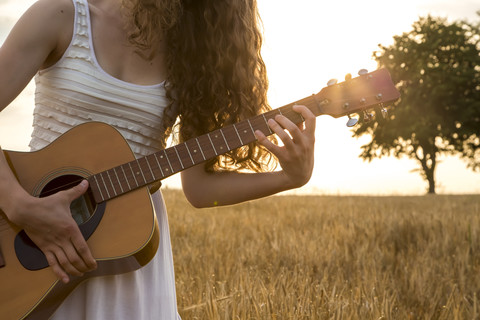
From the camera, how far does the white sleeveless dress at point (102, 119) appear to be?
1882 mm

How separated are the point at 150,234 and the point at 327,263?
96.2 inches

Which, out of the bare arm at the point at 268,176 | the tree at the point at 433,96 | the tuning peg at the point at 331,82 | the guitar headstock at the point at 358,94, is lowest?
the bare arm at the point at 268,176

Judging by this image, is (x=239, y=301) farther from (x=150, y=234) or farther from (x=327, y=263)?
(x=327, y=263)

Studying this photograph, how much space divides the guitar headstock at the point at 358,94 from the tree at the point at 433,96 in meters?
26.3

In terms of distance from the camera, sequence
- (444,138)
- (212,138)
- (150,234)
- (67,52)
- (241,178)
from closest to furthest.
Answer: (150,234) < (67,52) < (212,138) < (241,178) < (444,138)

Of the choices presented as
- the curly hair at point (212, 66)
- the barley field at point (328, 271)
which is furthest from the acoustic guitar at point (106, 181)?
the barley field at point (328, 271)

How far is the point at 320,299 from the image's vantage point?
268 centimetres

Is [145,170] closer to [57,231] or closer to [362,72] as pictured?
[57,231]

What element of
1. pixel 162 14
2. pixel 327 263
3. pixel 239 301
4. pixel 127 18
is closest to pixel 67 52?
pixel 127 18

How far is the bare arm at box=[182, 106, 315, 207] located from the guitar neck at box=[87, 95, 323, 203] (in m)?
0.09

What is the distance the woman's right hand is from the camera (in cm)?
174

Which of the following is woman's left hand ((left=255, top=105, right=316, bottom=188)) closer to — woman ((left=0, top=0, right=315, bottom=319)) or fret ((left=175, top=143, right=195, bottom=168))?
woman ((left=0, top=0, right=315, bottom=319))

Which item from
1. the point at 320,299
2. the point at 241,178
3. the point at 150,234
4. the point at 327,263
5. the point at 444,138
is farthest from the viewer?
the point at 444,138

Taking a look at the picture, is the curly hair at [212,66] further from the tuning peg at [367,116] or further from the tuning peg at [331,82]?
the tuning peg at [367,116]
